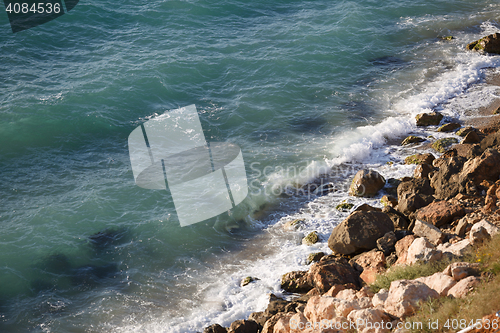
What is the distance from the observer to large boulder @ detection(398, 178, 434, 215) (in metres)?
10.6

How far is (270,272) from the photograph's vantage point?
10.3 metres

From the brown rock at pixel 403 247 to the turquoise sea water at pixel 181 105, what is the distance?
284 centimetres

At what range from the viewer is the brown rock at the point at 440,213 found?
9.42 meters

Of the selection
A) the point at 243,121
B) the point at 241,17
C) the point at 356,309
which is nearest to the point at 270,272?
the point at 356,309

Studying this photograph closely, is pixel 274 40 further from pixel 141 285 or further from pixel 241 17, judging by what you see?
pixel 141 285

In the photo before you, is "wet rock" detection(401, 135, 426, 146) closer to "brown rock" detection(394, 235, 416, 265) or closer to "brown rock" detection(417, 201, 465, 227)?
"brown rock" detection(417, 201, 465, 227)

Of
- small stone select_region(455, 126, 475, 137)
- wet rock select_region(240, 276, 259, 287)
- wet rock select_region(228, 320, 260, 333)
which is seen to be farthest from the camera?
small stone select_region(455, 126, 475, 137)

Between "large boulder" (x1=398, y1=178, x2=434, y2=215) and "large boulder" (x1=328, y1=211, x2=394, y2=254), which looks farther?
"large boulder" (x1=398, y1=178, x2=434, y2=215)

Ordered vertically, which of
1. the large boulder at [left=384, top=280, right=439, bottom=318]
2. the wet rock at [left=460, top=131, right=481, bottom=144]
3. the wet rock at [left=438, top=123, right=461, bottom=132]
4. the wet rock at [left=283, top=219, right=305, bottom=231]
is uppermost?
the large boulder at [left=384, top=280, right=439, bottom=318]

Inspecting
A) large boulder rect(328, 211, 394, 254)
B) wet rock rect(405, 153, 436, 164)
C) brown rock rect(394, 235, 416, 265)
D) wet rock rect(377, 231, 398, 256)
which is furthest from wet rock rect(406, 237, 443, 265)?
wet rock rect(405, 153, 436, 164)

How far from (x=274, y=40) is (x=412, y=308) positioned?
2114 cm

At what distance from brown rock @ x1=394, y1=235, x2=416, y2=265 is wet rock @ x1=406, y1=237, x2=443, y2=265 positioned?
20cm

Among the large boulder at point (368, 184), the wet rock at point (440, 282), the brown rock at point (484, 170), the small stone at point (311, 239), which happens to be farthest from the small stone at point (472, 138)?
the wet rock at point (440, 282)

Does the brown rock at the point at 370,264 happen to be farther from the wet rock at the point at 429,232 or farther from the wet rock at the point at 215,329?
the wet rock at the point at 215,329
